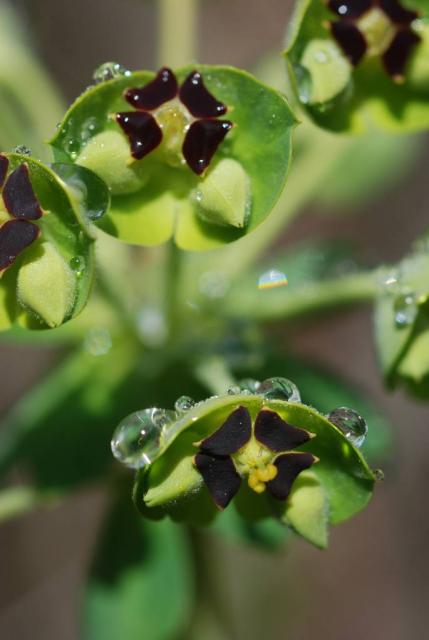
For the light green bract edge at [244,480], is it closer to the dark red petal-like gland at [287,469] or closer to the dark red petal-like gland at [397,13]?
the dark red petal-like gland at [287,469]

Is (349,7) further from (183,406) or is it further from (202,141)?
(183,406)

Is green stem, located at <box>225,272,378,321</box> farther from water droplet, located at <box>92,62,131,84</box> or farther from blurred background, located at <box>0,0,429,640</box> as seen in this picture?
blurred background, located at <box>0,0,429,640</box>

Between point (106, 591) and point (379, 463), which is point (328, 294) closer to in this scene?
point (379, 463)

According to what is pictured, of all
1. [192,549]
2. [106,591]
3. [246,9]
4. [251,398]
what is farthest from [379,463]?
[246,9]

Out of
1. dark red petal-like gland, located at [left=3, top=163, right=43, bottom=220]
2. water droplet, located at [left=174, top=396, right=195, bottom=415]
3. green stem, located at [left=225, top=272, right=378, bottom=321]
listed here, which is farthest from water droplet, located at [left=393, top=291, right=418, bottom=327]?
dark red petal-like gland, located at [left=3, top=163, right=43, bottom=220]

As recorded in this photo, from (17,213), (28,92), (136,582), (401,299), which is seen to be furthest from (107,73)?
(136,582)

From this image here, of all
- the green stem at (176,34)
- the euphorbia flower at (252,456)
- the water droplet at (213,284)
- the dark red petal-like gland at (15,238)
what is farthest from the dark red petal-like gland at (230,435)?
the green stem at (176,34)
